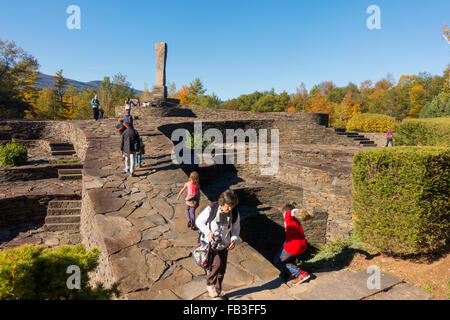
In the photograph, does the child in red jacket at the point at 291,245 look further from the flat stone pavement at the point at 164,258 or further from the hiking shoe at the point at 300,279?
the flat stone pavement at the point at 164,258

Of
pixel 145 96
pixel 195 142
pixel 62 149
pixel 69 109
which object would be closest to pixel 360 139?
pixel 195 142

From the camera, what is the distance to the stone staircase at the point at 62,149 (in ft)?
36.3

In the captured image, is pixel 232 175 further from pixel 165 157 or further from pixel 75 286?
pixel 75 286

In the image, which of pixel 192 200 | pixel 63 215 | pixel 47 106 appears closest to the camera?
pixel 192 200

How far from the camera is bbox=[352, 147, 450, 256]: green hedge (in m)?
4.57

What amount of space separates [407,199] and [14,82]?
37.1m

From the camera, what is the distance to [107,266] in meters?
3.41

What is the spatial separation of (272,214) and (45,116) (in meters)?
34.8

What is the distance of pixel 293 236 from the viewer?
12.5 feet

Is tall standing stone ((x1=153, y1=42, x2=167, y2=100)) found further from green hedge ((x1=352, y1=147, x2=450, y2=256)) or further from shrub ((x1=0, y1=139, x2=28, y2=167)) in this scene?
green hedge ((x1=352, y1=147, x2=450, y2=256))

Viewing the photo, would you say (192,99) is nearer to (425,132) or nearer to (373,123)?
(373,123)

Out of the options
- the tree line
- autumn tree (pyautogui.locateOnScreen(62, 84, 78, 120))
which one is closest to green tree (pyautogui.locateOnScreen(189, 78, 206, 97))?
the tree line

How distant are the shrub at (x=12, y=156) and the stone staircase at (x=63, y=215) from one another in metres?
3.14
